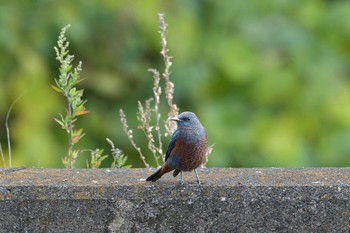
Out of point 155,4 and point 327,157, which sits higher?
point 155,4

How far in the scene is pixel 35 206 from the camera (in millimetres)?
3105

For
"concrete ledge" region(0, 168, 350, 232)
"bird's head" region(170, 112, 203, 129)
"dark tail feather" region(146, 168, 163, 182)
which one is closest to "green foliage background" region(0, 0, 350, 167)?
"bird's head" region(170, 112, 203, 129)

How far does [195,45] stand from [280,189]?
2.69 metres

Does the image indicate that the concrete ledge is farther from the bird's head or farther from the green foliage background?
the green foliage background

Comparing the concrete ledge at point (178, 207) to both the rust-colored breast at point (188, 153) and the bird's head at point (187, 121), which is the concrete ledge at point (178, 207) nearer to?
the rust-colored breast at point (188, 153)

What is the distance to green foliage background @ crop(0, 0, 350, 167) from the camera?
5.48 metres

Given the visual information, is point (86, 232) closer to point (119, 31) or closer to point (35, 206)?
point (35, 206)

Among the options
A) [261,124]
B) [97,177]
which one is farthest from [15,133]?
[97,177]

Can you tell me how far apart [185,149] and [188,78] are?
229cm

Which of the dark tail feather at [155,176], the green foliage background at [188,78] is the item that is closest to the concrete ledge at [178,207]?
the dark tail feather at [155,176]

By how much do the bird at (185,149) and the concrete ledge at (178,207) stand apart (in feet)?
0.59

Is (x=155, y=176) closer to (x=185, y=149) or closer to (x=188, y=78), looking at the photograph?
(x=185, y=149)

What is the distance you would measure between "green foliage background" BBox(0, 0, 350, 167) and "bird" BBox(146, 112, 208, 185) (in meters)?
1.96

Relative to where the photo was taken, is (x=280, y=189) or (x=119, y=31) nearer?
(x=280, y=189)
